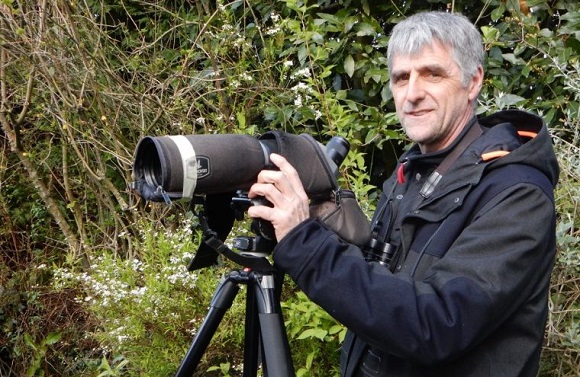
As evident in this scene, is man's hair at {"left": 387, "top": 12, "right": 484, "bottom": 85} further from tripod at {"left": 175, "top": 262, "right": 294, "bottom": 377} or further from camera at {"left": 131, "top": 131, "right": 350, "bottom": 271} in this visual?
tripod at {"left": 175, "top": 262, "right": 294, "bottom": 377}

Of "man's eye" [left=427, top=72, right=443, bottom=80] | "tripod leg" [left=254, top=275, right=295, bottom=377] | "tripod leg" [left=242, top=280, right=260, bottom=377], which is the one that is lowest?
"tripod leg" [left=242, top=280, right=260, bottom=377]

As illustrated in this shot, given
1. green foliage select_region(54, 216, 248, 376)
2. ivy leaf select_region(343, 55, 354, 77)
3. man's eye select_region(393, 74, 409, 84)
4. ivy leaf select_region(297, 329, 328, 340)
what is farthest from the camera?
ivy leaf select_region(343, 55, 354, 77)

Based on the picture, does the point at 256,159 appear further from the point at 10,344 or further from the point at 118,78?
the point at 10,344

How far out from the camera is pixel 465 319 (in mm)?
1317

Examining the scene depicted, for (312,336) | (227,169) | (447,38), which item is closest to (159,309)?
(312,336)

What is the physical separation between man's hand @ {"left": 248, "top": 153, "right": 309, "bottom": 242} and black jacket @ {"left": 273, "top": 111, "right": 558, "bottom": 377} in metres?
0.03

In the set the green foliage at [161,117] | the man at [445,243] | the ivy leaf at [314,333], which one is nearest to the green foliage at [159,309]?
the green foliage at [161,117]

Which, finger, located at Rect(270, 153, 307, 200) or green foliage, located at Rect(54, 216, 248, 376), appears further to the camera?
green foliage, located at Rect(54, 216, 248, 376)

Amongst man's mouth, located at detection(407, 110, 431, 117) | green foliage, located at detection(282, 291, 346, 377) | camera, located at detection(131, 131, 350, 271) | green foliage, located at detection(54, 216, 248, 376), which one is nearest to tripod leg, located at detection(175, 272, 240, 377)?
camera, located at detection(131, 131, 350, 271)

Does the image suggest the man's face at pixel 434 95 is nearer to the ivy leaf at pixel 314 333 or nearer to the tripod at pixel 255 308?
the tripod at pixel 255 308

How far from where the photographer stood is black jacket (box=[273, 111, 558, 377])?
1329mm

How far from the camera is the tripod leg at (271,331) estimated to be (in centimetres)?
157

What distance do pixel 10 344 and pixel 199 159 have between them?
3295 mm

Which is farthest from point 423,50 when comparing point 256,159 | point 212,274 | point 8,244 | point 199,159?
point 8,244
